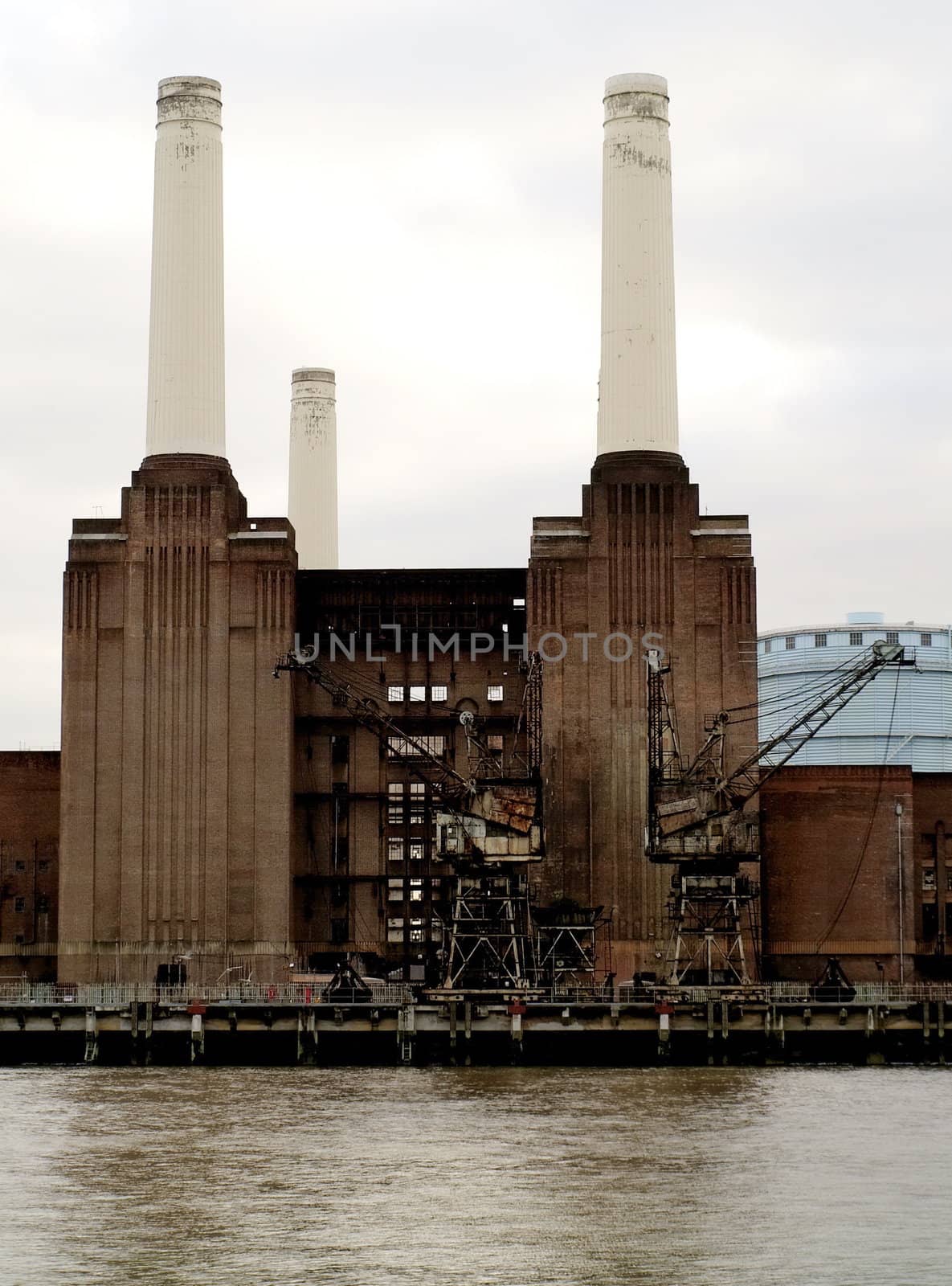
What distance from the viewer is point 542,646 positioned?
10356 cm

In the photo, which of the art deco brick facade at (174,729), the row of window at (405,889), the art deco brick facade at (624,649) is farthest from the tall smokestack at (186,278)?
the row of window at (405,889)

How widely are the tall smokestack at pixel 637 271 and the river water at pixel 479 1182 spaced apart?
39276mm

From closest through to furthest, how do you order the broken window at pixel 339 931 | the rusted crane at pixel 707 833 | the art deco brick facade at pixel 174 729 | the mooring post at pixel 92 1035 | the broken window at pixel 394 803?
the mooring post at pixel 92 1035, the rusted crane at pixel 707 833, the art deco brick facade at pixel 174 729, the broken window at pixel 339 931, the broken window at pixel 394 803

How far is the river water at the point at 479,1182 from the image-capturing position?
42938 millimetres

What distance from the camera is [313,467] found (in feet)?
447

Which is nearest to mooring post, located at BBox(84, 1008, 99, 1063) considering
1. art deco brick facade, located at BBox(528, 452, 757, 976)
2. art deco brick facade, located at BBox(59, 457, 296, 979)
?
art deco brick facade, located at BBox(59, 457, 296, 979)

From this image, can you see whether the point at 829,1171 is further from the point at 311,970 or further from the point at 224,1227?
the point at 311,970

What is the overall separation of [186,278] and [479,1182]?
209ft

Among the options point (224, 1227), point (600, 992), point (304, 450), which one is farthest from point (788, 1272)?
point (304, 450)

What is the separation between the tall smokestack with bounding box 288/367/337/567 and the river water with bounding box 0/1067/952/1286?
60281mm

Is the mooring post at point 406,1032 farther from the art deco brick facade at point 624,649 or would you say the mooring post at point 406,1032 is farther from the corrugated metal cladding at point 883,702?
the corrugated metal cladding at point 883,702

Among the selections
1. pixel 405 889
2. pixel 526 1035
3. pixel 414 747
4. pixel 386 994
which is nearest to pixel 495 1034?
pixel 526 1035

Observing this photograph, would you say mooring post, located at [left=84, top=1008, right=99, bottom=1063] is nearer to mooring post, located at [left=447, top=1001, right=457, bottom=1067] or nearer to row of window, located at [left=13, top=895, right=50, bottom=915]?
mooring post, located at [left=447, top=1001, right=457, bottom=1067]

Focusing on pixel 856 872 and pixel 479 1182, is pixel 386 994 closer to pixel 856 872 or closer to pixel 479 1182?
pixel 856 872
